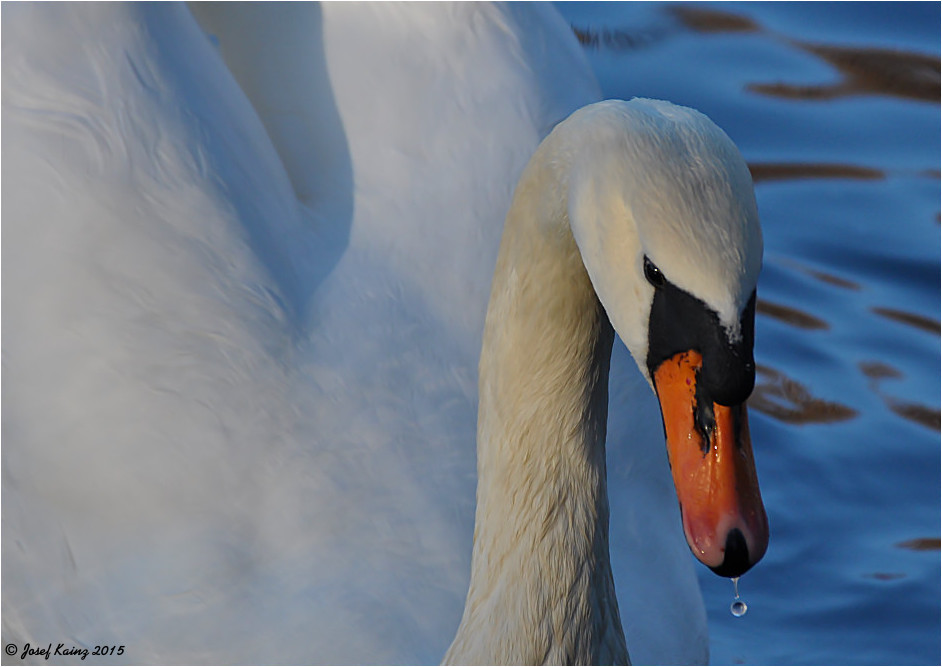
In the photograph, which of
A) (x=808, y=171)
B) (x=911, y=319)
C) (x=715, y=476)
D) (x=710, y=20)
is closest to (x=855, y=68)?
(x=710, y=20)

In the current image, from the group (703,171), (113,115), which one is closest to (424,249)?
(113,115)

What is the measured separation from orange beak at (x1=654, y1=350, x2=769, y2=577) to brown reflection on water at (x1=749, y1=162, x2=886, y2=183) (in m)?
3.14

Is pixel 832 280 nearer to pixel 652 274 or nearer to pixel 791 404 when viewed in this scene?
pixel 791 404

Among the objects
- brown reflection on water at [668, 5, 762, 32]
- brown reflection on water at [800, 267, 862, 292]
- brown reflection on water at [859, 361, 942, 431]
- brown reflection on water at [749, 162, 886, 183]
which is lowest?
brown reflection on water at [859, 361, 942, 431]

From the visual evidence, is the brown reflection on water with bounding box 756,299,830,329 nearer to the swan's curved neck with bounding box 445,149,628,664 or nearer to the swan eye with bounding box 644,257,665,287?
the swan's curved neck with bounding box 445,149,628,664

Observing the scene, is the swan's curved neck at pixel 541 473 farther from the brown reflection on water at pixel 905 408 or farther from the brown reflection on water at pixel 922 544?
the brown reflection on water at pixel 905 408

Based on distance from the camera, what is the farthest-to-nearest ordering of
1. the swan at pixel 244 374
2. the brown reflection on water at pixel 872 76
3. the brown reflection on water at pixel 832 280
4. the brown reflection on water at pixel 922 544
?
the brown reflection on water at pixel 872 76
the brown reflection on water at pixel 832 280
the brown reflection on water at pixel 922 544
the swan at pixel 244 374

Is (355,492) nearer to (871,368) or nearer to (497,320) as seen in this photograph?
(497,320)

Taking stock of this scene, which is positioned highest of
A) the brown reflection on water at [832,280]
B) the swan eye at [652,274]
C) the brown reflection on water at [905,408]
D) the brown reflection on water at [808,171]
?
the swan eye at [652,274]

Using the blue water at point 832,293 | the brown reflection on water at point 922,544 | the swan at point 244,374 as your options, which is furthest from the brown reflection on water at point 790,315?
the swan at point 244,374

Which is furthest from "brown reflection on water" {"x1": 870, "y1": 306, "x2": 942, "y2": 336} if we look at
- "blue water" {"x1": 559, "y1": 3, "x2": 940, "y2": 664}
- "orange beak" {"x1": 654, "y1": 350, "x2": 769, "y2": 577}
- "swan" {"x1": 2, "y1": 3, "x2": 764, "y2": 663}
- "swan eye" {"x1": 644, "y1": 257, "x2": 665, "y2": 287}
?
"swan eye" {"x1": 644, "y1": 257, "x2": 665, "y2": 287}

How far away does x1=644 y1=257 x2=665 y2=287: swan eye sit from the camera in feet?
6.82

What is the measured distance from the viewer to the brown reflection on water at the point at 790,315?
4.60 m

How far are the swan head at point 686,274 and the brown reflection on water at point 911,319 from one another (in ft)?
8.46
